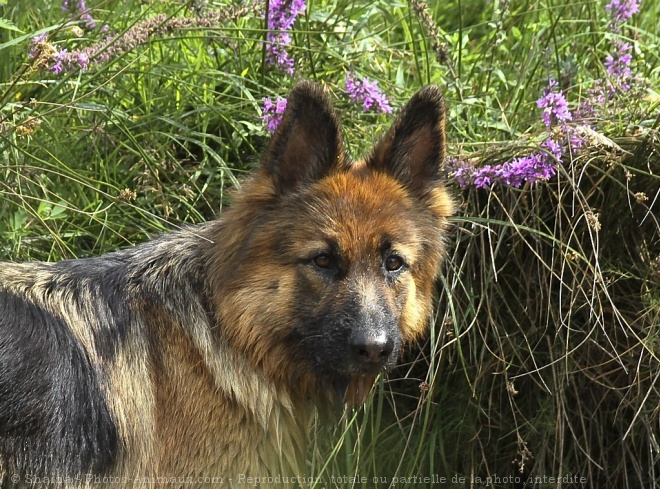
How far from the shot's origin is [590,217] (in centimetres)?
423

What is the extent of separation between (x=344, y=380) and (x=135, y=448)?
2.82 feet

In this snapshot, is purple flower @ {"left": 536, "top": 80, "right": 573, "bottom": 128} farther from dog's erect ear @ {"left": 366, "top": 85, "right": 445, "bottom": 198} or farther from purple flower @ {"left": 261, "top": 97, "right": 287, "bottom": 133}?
purple flower @ {"left": 261, "top": 97, "right": 287, "bottom": 133}

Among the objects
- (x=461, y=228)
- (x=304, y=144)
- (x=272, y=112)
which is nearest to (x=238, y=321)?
(x=304, y=144)

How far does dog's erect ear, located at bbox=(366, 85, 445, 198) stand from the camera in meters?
3.83

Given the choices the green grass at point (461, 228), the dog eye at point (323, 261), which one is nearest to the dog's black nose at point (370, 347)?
the dog eye at point (323, 261)

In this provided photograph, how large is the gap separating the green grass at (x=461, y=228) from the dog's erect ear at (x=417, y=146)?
0.65m

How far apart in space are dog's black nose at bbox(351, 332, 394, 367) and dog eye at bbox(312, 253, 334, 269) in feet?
0.97

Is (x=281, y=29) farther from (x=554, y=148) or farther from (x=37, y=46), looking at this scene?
(x=554, y=148)

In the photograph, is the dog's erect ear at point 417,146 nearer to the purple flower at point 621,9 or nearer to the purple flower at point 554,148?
the purple flower at point 554,148

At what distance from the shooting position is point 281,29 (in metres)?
4.89

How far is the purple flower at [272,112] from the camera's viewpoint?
4711mm

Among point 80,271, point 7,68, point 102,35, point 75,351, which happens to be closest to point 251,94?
point 102,35

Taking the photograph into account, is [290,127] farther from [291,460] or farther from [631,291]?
[631,291]

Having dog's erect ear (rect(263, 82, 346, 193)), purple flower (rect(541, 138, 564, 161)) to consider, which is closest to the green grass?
purple flower (rect(541, 138, 564, 161))
